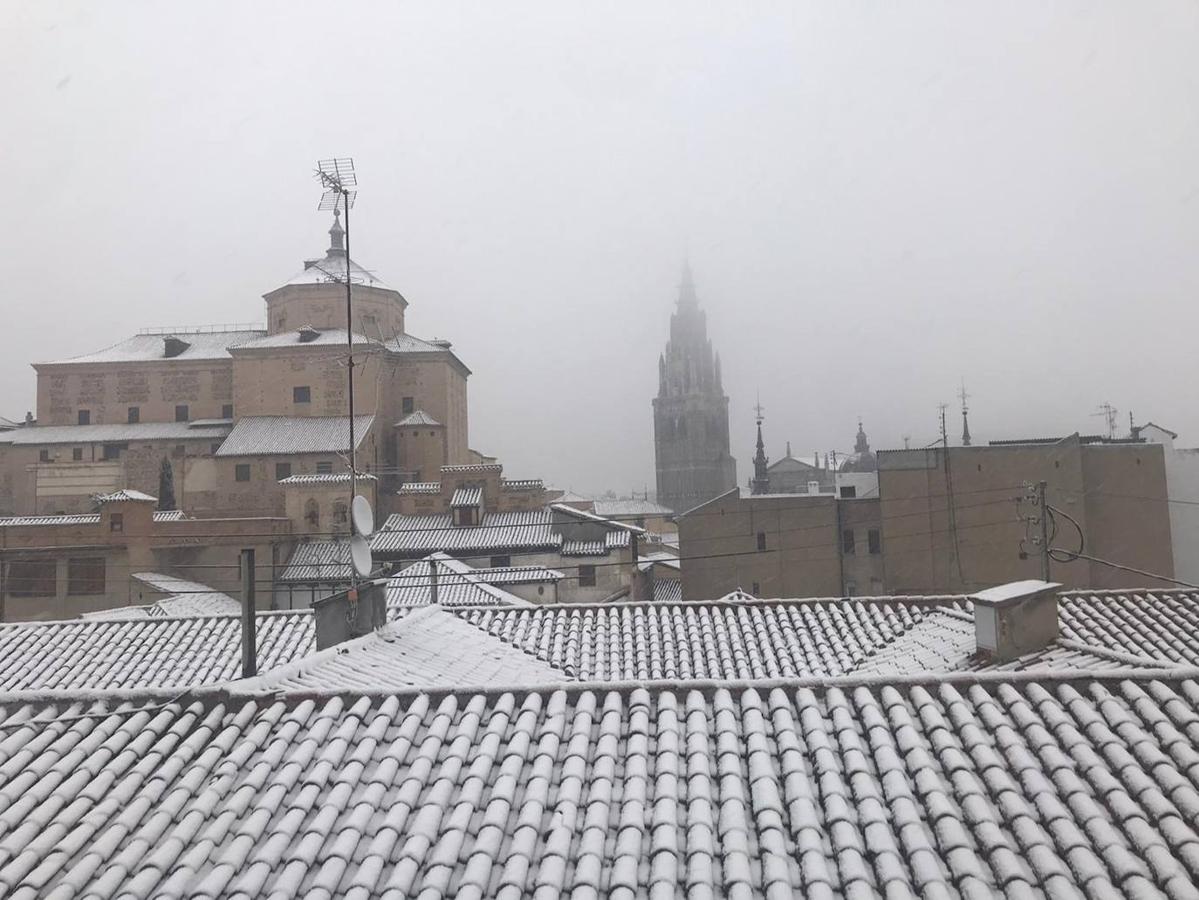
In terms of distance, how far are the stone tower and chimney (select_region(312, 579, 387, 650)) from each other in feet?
219

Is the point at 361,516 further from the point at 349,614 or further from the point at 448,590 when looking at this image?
the point at 448,590

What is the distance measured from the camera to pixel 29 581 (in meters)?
24.0

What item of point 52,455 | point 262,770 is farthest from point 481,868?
point 52,455

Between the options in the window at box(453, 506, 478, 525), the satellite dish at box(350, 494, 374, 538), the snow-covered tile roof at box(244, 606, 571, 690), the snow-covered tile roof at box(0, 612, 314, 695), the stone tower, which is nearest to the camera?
the snow-covered tile roof at box(244, 606, 571, 690)

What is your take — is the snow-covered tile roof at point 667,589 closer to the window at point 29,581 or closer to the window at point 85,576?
the window at point 85,576

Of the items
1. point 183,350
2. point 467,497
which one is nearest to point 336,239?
point 183,350

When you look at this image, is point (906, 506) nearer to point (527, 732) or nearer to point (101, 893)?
point (527, 732)

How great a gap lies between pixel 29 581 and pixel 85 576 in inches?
61.5

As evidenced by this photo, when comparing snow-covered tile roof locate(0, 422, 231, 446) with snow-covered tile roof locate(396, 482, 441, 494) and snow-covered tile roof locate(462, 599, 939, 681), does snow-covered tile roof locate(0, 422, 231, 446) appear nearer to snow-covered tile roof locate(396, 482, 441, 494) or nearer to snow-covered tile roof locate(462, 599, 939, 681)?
snow-covered tile roof locate(396, 482, 441, 494)

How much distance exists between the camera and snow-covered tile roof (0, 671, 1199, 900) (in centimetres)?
329

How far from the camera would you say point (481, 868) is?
3338mm

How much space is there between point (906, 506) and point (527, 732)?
2390 cm

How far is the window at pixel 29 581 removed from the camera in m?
24.0

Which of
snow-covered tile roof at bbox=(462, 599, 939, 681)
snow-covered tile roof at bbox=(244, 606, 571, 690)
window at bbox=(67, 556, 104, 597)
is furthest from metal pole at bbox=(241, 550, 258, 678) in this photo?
window at bbox=(67, 556, 104, 597)
